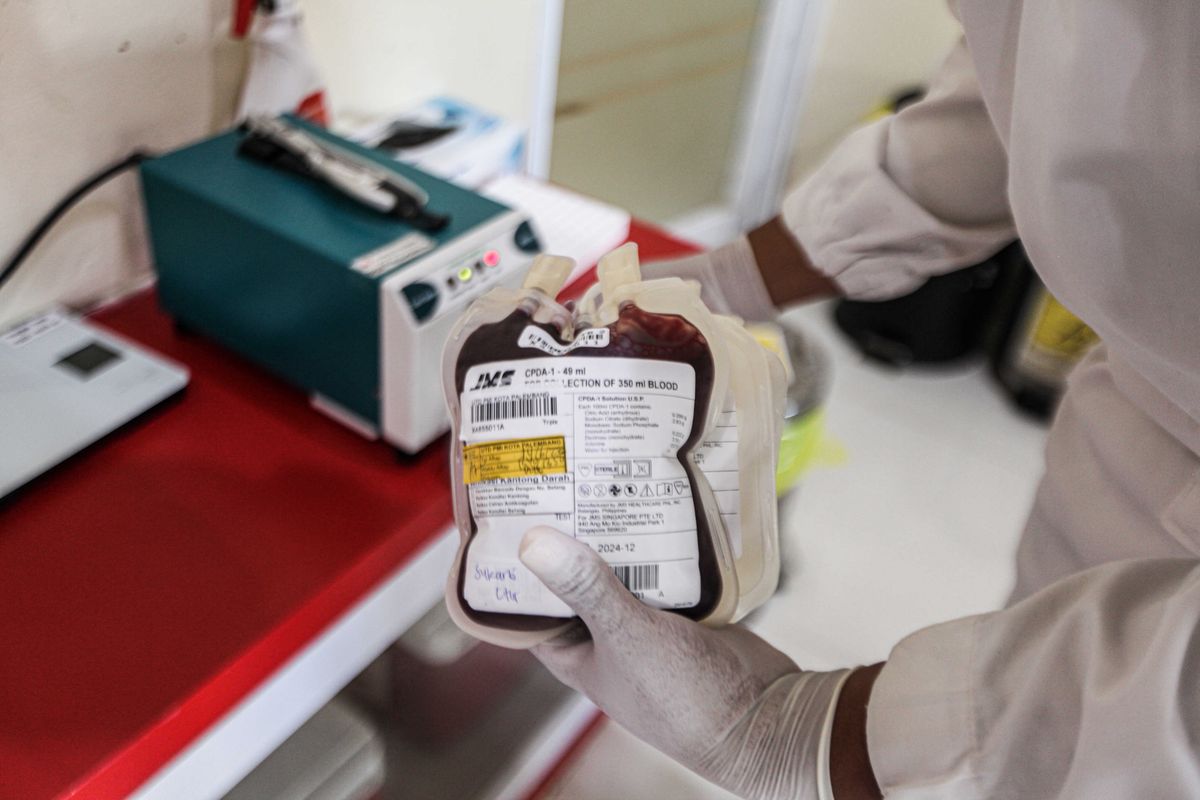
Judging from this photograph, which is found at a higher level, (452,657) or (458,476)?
(458,476)

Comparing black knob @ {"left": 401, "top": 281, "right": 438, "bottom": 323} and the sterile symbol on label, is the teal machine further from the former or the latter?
the sterile symbol on label

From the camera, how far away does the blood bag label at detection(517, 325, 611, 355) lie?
50 cm

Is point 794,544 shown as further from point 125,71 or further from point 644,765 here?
point 125,71

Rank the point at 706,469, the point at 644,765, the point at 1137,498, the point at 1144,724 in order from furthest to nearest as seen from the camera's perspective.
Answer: the point at 644,765 < the point at 1137,498 < the point at 706,469 < the point at 1144,724

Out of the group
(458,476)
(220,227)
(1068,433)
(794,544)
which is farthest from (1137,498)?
(794,544)

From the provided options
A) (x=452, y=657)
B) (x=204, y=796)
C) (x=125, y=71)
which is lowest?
(x=452, y=657)

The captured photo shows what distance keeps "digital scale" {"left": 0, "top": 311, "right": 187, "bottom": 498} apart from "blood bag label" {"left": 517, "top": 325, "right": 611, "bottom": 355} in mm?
392

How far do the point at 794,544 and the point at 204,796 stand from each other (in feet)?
3.62

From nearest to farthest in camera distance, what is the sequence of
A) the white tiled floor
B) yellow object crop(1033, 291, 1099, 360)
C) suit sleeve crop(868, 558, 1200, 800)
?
1. suit sleeve crop(868, 558, 1200, 800)
2. the white tiled floor
3. yellow object crop(1033, 291, 1099, 360)

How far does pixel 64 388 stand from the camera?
28.1 inches

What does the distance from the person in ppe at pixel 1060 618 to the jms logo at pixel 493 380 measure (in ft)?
0.32

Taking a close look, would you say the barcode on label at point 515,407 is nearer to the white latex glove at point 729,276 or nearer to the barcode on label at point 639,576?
the barcode on label at point 639,576

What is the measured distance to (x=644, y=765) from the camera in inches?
46.7

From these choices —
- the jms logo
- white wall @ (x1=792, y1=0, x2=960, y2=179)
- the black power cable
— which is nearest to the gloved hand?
the jms logo
